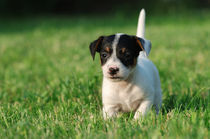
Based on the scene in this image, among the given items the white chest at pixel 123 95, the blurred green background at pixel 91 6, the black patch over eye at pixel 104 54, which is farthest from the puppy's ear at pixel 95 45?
the blurred green background at pixel 91 6

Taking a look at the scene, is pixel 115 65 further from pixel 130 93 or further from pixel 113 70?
pixel 130 93

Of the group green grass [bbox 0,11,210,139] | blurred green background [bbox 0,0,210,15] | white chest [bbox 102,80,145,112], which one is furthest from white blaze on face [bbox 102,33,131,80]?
blurred green background [bbox 0,0,210,15]

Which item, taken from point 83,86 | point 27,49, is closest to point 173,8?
point 27,49

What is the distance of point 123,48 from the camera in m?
3.08

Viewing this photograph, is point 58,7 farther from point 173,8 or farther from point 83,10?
point 173,8

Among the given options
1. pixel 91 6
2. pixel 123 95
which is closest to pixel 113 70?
pixel 123 95

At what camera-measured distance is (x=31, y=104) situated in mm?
→ 3754

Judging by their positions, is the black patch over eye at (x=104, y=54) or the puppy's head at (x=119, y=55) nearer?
the puppy's head at (x=119, y=55)

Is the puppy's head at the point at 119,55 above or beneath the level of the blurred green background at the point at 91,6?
beneath

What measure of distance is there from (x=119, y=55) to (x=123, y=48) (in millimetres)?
84

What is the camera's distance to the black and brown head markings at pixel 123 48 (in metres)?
3.07

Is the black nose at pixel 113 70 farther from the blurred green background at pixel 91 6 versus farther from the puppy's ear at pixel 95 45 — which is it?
the blurred green background at pixel 91 6

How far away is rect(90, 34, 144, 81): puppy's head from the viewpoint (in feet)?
9.71

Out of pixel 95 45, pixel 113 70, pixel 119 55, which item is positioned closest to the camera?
pixel 113 70
